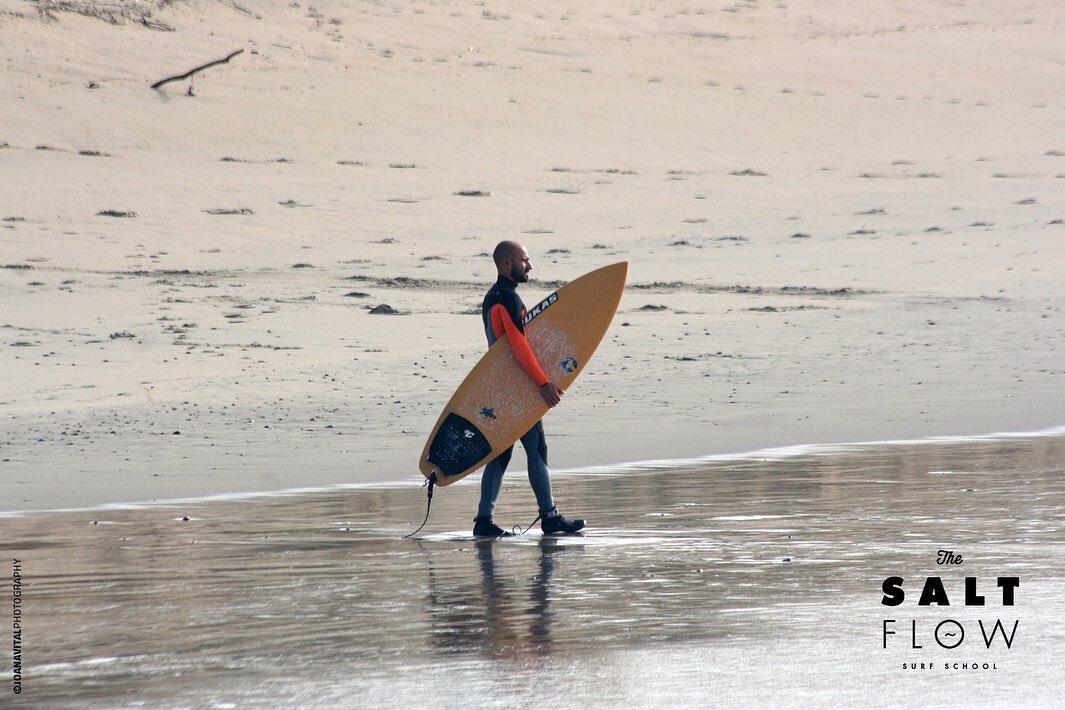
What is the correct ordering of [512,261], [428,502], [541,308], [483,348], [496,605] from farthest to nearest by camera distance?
[483,348]
[541,308]
[428,502]
[512,261]
[496,605]

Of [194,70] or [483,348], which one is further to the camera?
[194,70]

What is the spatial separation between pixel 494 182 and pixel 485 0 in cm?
1633

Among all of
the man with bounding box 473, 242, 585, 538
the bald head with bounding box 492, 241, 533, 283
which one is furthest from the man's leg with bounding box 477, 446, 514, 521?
the bald head with bounding box 492, 241, 533, 283

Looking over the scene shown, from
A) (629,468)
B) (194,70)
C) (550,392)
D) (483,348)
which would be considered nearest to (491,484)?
(550,392)

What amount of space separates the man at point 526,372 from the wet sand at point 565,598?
0.17m

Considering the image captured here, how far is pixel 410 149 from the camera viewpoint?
27.5 meters

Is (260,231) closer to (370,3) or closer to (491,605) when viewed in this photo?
(491,605)

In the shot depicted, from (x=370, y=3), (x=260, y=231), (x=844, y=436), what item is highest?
(x=370, y=3)

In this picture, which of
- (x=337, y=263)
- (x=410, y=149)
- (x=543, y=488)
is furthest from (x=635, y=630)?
(x=410, y=149)

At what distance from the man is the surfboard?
0.12 meters

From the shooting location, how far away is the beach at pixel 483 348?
5.73m

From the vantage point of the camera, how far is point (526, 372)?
8.38 metres

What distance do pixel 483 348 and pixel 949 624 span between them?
9.53 meters

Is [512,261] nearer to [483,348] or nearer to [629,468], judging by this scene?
[629,468]
